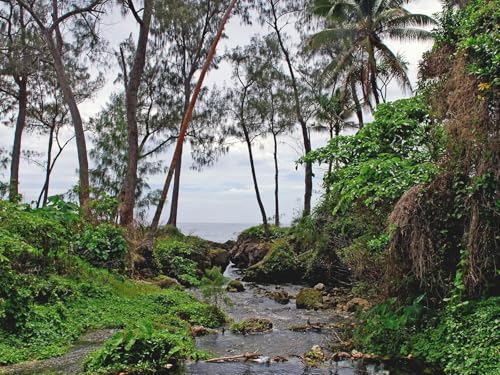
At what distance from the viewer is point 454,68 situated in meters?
8.03

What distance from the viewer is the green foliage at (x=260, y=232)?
28.0 meters

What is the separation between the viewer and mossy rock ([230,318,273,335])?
10219mm

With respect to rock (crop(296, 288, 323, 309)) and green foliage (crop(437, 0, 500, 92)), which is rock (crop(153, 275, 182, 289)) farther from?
green foliage (crop(437, 0, 500, 92))

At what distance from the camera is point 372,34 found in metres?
20.5

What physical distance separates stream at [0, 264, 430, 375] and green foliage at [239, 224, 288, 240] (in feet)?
47.9

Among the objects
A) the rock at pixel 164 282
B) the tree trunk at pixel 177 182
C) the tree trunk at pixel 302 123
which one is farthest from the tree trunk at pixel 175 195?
the rock at pixel 164 282

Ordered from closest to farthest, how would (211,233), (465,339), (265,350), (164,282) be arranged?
1. (465,339)
2. (265,350)
3. (164,282)
4. (211,233)

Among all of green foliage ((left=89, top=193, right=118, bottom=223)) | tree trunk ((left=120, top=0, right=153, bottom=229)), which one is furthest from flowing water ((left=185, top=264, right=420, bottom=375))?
tree trunk ((left=120, top=0, right=153, bottom=229))

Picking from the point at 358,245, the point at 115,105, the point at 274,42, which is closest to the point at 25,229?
the point at 358,245

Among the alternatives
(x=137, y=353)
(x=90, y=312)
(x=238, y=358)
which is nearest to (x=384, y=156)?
(x=238, y=358)

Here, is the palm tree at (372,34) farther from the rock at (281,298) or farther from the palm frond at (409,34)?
the rock at (281,298)

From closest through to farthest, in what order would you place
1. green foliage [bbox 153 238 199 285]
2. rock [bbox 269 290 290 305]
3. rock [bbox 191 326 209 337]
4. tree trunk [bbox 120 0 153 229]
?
rock [bbox 191 326 209 337]
rock [bbox 269 290 290 305]
tree trunk [bbox 120 0 153 229]
green foliage [bbox 153 238 199 285]

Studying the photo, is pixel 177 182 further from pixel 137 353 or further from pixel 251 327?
pixel 137 353

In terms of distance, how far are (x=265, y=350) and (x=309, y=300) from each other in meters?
5.08
